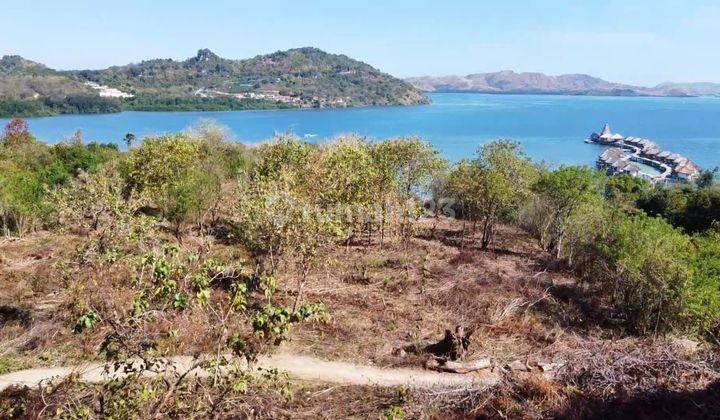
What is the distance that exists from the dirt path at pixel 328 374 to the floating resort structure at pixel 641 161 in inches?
2169

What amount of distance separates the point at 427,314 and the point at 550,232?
55.1 feet

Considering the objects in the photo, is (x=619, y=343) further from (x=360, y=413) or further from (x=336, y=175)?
(x=336, y=175)

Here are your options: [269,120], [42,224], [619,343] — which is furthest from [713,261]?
[269,120]

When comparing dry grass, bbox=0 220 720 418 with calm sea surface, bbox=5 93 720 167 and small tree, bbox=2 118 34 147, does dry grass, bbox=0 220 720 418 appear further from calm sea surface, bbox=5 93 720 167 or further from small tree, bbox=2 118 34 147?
calm sea surface, bbox=5 93 720 167

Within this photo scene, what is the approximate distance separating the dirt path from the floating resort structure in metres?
55.1

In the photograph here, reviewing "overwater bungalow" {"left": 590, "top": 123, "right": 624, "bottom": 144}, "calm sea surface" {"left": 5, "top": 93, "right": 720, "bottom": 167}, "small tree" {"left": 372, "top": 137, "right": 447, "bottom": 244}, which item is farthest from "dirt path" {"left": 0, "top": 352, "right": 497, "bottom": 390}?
"overwater bungalow" {"left": 590, "top": 123, "right": 624, "bottom": 144}

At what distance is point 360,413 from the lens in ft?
37.6

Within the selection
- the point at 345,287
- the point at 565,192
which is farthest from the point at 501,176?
the point at 345,287

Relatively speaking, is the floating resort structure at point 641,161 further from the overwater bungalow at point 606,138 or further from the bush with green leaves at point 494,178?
the bush with green leaves at point 494,178

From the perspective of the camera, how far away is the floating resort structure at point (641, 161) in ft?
263

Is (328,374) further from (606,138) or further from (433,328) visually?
(606,138)

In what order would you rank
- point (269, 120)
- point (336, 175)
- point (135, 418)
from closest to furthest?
point (135, 418) → point (336, 175) → point (269, 120)

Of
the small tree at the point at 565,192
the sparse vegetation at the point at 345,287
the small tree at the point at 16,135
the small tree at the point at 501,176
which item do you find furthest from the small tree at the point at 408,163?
the small tree at the point at 16,135

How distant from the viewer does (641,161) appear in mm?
102562
